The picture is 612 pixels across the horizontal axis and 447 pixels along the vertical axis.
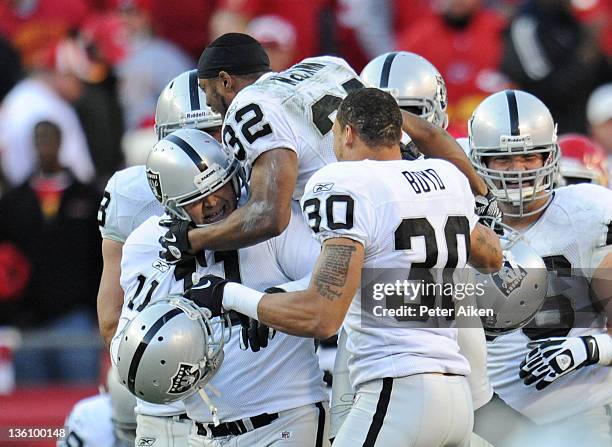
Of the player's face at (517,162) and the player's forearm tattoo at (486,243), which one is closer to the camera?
the player's forearm tattoo at (486,243)

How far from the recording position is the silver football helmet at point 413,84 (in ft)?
21.5

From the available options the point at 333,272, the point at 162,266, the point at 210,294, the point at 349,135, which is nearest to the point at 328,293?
the point at 333,272

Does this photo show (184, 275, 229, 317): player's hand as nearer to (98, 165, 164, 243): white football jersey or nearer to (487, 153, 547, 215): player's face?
(98, 165, 164, 243): white football jersey

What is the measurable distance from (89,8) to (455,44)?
9.55ft

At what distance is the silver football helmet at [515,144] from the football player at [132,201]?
47.5 inches

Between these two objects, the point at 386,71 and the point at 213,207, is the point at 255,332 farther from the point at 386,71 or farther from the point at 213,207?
the point at 386,71

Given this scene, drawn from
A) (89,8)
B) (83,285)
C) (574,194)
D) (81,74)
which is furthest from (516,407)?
(89,8)

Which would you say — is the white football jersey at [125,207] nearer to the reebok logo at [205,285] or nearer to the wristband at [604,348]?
the reebok logo at [205,285]

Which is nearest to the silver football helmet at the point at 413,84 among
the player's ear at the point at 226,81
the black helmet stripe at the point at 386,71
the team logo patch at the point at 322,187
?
the black helmet stripe at the point at 386,71

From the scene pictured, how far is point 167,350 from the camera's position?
4.93 meters

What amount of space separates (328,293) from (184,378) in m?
0.69

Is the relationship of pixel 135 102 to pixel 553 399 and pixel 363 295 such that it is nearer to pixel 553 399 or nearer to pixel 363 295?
pixel 553 399

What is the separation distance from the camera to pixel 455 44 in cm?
1009

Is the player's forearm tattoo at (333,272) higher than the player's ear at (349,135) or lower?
lower
